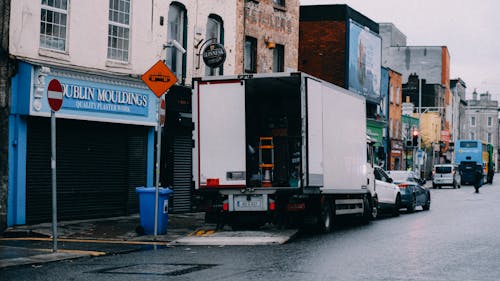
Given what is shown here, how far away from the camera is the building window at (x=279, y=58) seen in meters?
31.8

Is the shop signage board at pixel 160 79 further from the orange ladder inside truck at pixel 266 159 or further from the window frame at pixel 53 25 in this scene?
the window frame at pixel 53 25

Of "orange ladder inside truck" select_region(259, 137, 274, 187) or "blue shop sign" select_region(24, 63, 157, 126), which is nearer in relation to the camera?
"orange ladder inside truck" select_region(259, 137, 274, 187)

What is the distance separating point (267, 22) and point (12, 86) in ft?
46.9

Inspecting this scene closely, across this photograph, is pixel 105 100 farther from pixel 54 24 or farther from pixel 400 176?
pixel 400 176

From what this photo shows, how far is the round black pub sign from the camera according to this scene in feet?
80.0

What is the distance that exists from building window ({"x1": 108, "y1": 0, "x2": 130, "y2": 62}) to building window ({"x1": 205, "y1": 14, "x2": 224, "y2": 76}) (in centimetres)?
453

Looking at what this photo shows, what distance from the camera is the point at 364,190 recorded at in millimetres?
21469

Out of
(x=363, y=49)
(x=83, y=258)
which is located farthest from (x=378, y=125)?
(x=83, y=258)

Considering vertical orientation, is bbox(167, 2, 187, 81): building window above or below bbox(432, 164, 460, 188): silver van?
above

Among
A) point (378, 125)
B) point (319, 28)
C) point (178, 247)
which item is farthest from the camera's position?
point (378, 125)

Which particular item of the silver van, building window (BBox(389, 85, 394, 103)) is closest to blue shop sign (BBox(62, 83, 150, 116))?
the silver van

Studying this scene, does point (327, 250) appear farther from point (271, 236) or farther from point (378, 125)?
point (378, 125)

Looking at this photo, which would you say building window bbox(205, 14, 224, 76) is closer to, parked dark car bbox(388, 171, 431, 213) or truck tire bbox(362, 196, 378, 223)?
truck tire bbox(362, 196, 378, 223)

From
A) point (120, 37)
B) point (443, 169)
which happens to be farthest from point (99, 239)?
point (443, 169)
